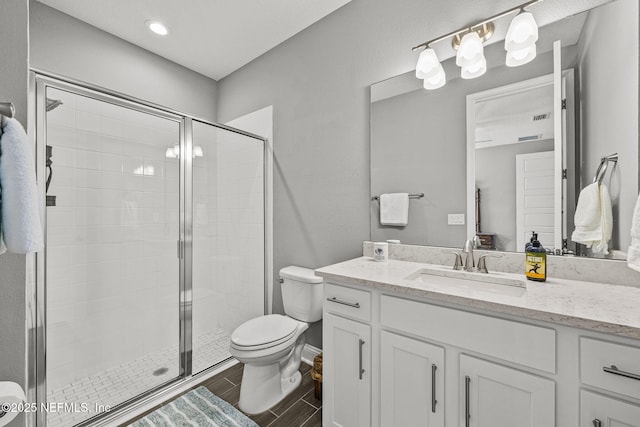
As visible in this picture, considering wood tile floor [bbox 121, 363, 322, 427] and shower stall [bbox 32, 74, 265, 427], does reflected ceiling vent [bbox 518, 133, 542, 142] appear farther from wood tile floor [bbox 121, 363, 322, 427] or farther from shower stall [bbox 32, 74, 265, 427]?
shower stall [bbox 32, 74, 265, 427]

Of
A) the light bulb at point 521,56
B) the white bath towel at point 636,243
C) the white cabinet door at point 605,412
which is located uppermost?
the light bulb at point 521,56

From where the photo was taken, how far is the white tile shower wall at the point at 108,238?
5.33 ft

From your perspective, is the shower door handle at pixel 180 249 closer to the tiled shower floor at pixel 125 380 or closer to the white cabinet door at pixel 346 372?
the tiled shower floor at pixel 125 380

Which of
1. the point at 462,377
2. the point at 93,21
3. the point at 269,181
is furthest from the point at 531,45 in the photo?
the point at 93,21

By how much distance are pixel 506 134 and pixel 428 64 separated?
57cm

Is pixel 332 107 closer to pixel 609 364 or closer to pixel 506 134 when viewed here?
pixel 506 134

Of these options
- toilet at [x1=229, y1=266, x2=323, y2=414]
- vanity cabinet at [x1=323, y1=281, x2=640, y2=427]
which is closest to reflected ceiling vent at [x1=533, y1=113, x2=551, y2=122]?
vanity cabinet at [x1=323, y1=281, x2=640, y2=427]

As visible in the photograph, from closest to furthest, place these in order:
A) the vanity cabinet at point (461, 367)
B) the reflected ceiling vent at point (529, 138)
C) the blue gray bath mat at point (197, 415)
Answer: the vanity cabinet at point (461, 367), the reflected ceiling vent at point (529, 138), the blue gray bath mat at point (197, 415)

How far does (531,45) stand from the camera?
1241 mm

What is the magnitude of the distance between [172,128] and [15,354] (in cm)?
156

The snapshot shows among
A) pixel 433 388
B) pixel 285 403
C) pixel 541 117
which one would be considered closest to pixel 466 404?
pixel 433 388

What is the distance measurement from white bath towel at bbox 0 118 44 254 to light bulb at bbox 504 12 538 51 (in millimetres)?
1854

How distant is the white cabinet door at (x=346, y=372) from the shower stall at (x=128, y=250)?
1142 mm

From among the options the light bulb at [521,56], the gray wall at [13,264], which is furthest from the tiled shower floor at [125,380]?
the light bulb at [521,56]
